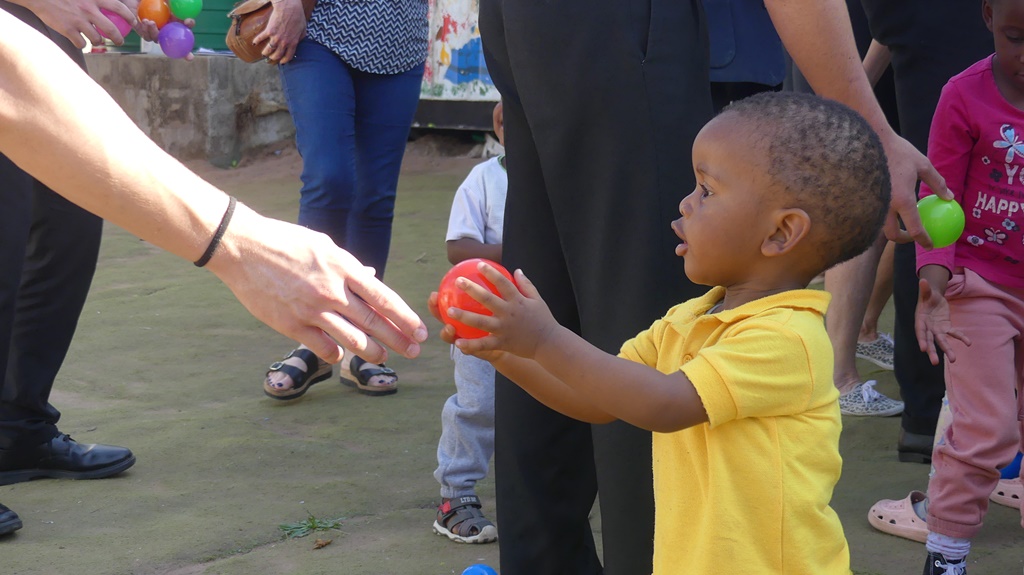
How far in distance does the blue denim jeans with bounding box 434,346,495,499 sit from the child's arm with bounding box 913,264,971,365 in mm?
1234

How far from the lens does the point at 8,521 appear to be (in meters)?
3.29

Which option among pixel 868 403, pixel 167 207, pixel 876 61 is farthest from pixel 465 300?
pixel 868 403

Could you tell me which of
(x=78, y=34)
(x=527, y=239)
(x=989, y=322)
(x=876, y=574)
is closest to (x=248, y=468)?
(x=78, y=34)

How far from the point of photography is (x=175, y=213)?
71.0 inches

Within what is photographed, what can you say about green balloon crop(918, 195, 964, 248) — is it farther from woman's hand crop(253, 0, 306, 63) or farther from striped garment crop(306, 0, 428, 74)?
woman's hand crop(253, 0, 306, 63)

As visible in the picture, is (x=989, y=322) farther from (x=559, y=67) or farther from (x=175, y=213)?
(x=175, y=213)

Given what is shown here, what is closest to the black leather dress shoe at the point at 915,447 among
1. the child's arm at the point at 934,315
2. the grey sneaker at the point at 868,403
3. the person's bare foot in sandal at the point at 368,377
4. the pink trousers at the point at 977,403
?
the grey sneaker at the point at 868,403

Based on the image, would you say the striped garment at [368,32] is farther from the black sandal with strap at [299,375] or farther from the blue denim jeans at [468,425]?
the blue denim jeans at [468,425]

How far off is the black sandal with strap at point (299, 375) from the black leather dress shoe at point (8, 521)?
1.44 meters

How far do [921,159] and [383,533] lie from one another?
1.91 m

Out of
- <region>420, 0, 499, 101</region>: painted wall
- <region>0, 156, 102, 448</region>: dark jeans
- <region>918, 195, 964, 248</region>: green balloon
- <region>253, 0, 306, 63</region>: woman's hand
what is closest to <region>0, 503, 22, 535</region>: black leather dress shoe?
<region>0, 156, 102, 448</region>: dark jeans

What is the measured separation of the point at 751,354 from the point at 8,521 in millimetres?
2464

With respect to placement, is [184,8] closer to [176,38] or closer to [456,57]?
[176,38]

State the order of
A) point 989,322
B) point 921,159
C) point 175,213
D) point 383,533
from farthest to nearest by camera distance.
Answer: point 383,533, point 989,322, point 921,159, point 175,213
